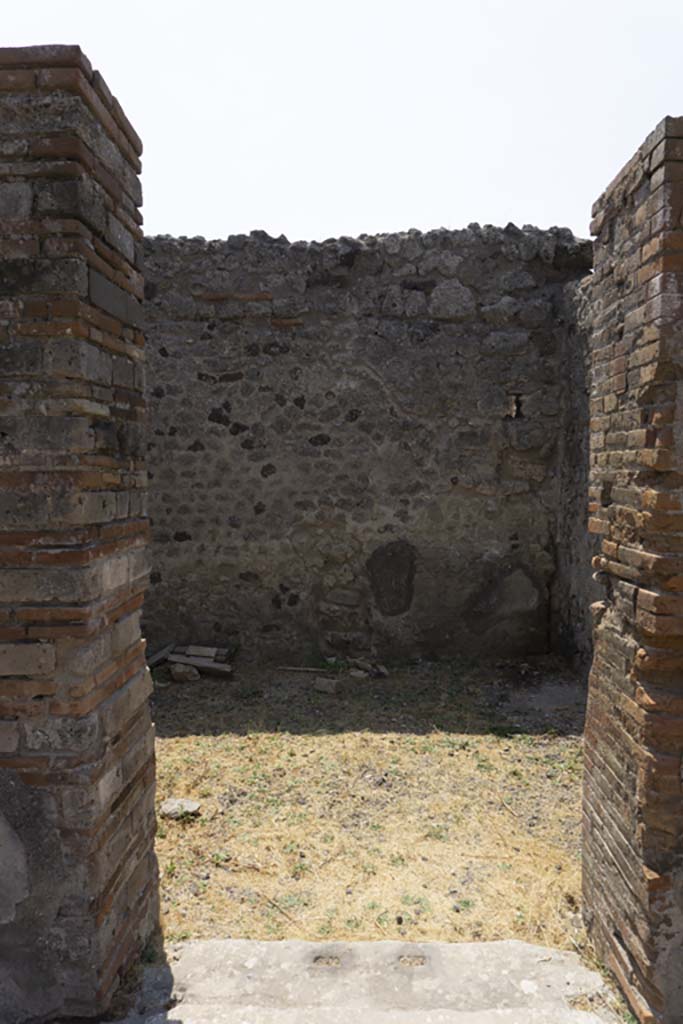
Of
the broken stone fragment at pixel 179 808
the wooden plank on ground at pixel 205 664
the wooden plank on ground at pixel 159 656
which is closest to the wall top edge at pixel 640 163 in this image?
the broken stone fragment at pixel 179 808

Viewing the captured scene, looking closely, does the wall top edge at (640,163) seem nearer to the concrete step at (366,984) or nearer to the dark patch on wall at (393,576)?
the concrete step at (366,984)

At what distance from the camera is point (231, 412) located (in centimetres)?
710

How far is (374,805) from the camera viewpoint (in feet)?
14.6

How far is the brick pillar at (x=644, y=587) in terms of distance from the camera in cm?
248

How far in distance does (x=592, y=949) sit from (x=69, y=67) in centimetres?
402

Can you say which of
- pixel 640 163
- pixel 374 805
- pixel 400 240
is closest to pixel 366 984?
pixel 374 805

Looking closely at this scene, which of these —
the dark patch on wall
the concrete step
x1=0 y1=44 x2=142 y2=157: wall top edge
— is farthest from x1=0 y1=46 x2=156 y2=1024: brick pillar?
the dark patch on wall

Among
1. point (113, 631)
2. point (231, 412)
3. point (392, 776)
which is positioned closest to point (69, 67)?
point (113, 631)

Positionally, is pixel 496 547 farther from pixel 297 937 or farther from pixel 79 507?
pixel 79 507

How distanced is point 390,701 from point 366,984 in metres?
3.59

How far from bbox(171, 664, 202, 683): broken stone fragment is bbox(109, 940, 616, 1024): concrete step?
3822 mm

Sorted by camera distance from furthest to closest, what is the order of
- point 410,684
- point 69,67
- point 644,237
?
point 410,684 < point 644,237 < point 69,67

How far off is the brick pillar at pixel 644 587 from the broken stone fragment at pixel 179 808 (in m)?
2.42

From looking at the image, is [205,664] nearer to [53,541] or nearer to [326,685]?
[326,685]
